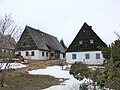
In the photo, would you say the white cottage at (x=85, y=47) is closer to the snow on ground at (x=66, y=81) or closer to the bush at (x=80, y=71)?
the snow on ground at (x=66, y=81)

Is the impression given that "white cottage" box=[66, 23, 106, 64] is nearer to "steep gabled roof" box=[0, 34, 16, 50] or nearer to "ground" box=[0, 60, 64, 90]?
"ground" box=[0, 60, 64, 90]

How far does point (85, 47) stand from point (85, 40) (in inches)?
51.4

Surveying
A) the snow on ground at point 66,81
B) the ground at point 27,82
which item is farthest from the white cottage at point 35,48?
the ground at point 27,82

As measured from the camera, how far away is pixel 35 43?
147 ft

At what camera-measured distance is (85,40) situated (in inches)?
1491

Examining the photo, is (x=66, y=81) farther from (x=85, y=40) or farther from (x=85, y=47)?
(x=85, y=40)

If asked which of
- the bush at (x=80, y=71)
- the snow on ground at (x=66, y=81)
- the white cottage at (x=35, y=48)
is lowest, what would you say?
the snow on ground at (x=66, y=81)

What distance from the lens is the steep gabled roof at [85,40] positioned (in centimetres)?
3703

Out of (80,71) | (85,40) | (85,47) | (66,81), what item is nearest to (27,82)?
(66,81)

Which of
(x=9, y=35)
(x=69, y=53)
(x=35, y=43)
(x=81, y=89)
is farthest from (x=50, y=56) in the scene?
(x=81, y=89)

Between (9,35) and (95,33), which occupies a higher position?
(95,33)

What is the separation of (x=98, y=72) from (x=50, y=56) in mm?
39682

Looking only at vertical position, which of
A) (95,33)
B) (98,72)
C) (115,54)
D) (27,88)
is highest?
(95,33)

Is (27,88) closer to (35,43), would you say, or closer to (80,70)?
(80,70)
